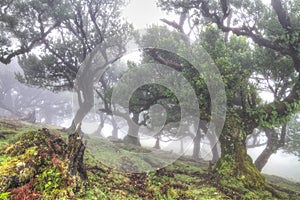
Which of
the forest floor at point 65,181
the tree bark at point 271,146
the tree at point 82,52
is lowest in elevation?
the forest floor at point 65,181

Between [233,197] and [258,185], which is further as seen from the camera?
[258,185]

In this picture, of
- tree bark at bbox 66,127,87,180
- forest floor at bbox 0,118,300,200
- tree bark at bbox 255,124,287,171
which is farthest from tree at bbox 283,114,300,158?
tree bark at bbox 66,127,87,180

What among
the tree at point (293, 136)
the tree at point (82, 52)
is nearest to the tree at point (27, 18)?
the tree at point (82, 52)

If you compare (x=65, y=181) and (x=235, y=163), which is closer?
(x=65, y=181)

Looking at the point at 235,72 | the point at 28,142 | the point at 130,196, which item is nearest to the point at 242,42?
the point at 235,72

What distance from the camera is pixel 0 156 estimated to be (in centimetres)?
955

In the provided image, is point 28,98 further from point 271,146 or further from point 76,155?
point 76,155

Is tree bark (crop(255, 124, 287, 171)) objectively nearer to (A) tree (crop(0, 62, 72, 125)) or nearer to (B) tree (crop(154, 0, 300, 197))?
(B) tree (crop(154, 0, 300, 197))

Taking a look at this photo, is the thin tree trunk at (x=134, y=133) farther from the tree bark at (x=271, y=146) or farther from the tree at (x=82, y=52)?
the tree bark at (x=271, y=146)

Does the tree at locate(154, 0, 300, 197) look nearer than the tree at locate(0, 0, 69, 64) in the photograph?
Yes

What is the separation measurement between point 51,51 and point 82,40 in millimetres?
3489

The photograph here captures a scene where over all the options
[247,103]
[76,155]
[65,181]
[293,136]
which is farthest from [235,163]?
[293,136]

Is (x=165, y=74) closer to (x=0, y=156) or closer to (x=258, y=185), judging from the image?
(x=258, y=185)

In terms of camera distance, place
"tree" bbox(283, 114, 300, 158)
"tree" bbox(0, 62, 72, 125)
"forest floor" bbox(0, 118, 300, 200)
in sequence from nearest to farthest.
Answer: "forest floor" bbox(0, 118, 300, 200), "tree" bbox(283, 114, 300, 158), "tree" bbox(0, 62, 72, 125)
